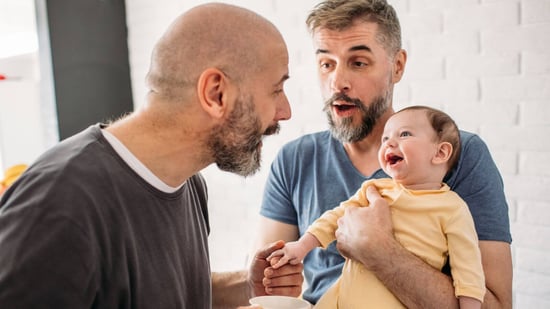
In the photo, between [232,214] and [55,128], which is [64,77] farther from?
[232,214]

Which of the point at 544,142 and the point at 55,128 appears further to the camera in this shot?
the point at 55,128

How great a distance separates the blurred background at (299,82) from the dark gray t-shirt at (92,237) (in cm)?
114

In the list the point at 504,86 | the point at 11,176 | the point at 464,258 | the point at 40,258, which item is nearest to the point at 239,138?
the point at 40,258

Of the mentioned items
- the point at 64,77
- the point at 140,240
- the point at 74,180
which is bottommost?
the point at 140,240

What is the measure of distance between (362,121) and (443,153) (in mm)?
289

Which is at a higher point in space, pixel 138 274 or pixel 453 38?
pixel 453 38

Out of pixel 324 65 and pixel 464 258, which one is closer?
pixel 464 258

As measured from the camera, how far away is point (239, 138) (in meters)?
1.12

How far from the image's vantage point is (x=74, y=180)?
89 centimetres

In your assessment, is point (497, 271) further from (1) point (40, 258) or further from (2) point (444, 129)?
(1) point (40, 258)

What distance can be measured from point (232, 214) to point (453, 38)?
1.32 m

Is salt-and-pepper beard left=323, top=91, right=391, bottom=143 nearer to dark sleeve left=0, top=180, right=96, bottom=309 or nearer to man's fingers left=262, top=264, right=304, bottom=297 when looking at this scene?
man's fingers left=262, top=264, right=304, bottom=297

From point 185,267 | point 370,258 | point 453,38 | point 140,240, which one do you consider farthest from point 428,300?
point 453,38

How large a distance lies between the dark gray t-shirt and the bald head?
186mm
